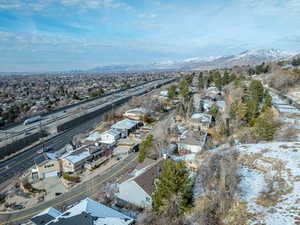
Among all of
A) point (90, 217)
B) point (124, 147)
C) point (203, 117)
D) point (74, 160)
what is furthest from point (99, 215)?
point (203, 117)

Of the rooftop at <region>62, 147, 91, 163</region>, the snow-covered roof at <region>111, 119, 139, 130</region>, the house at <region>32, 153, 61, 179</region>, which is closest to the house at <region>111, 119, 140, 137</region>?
the snow-covered roof at <region>111, 119, 139, 130</region>

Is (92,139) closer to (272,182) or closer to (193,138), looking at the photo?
(193,138)

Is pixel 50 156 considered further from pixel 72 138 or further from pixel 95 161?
pixel 72 138

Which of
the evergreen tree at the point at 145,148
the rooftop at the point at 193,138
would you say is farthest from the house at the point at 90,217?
the rooftop at the point at 193,138

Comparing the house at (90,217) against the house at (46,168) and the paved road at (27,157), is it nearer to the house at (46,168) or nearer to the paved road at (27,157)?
the house at (46,168)

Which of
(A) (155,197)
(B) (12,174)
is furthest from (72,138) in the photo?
(A) (155,197)

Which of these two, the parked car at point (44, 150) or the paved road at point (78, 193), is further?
the parked car at point (44, 150)

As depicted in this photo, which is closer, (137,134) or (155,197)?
(155,197)
